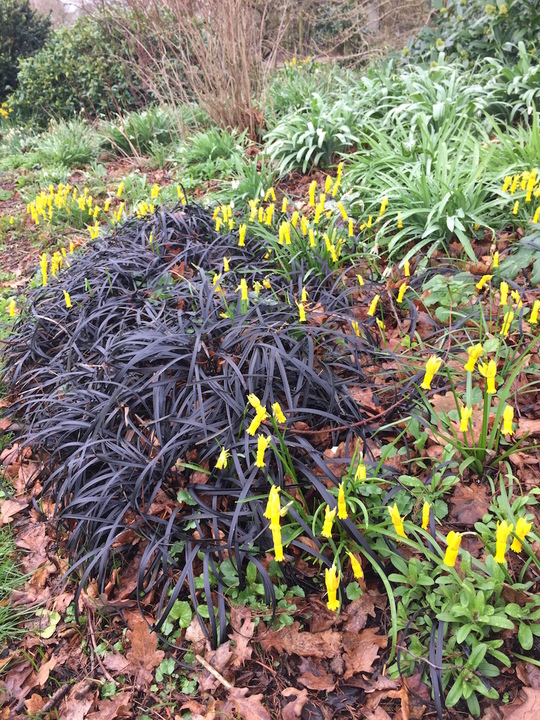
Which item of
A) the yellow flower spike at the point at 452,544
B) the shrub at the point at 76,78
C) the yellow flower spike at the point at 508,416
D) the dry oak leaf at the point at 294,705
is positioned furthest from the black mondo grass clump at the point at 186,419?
the shrub at the point at 76,78

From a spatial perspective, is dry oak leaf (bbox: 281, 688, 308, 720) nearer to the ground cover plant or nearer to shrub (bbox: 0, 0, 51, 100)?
the ground cover plant

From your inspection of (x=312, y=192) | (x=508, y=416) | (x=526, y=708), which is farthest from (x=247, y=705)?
(x=312, y=192)

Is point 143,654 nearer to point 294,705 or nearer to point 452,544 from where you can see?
point 294,705

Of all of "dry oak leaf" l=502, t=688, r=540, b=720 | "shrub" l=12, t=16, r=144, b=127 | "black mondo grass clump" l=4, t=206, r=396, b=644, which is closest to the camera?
"dry oak leaf" l=502, t=688, r=540, b=720

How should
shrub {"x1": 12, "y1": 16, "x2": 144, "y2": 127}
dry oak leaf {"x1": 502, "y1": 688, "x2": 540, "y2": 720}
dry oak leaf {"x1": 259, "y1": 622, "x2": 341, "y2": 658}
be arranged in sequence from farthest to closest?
shrub {"x1": 12, "y1": 16, "x2": 144, "y2": 127}, dry oak leaf {"x1": 259, "y1": 622, "x2": 341, "y2": 658}, dry oak leaf {"x1": 502, "y1": 688, "x2": 540, "y2": 720}

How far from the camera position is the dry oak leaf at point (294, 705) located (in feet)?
4.79

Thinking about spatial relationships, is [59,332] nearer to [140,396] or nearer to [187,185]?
[140,396]

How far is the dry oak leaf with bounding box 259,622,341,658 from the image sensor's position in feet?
5.25

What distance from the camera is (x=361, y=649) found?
5.17 ft

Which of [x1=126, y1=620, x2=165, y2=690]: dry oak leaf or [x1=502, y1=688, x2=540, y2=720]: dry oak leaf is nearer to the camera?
[x1=502, y1=688, x2=540, y2=720]: dry oak leaf

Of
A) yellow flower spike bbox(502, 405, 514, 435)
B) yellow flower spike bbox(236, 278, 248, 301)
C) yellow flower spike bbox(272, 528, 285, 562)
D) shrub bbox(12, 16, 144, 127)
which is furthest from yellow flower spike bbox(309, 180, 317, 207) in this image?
shrub bbox(12, 16, 144, 127)

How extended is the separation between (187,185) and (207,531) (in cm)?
416

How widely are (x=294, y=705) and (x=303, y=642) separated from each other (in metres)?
0.19

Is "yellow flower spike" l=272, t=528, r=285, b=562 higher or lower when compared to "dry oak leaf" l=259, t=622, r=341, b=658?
higher
